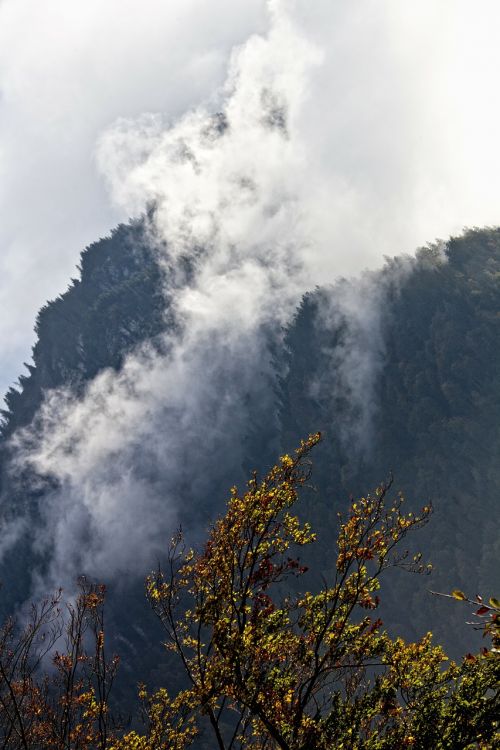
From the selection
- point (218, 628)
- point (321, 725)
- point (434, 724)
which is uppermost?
point (218, 628)

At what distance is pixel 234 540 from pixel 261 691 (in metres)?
5.44

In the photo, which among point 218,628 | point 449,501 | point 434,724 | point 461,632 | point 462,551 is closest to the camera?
point 218,628

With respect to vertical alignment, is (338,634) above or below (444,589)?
below

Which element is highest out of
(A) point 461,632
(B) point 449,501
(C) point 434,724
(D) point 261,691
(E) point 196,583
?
(B) point 449,501

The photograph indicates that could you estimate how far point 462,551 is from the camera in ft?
591

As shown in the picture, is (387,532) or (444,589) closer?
(387,532)

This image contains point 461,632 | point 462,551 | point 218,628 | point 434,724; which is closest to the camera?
point 218,628

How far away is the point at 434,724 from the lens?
2197 cm

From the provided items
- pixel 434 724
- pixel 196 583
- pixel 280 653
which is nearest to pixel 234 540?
pixel 196 583

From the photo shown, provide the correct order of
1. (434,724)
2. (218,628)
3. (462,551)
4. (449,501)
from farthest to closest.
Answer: (449,501)
(462,551)
(434,724)
(218,628)

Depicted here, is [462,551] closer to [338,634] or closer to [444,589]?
[444,589]

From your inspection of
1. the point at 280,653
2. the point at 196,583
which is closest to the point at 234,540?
the point at 196,583

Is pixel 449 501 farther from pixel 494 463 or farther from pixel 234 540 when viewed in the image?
pixel 234 540

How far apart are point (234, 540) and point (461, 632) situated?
173678mm
